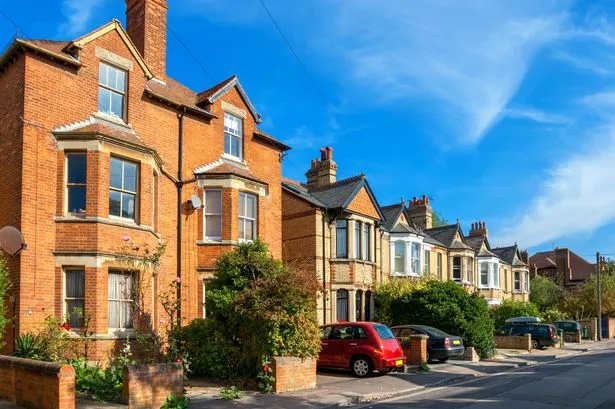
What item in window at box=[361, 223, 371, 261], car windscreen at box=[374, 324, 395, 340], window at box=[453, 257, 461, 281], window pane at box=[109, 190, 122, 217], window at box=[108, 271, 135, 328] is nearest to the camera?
window at box=[108, 271, 135, 328]

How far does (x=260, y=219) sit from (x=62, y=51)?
873cm

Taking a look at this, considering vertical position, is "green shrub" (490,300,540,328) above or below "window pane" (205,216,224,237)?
below

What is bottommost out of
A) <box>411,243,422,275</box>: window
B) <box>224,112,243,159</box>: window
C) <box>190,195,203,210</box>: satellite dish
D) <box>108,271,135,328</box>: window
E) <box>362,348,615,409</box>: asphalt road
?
<box>362,348,615,409</box>: asphalt road

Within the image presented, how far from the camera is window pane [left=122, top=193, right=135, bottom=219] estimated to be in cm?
1752

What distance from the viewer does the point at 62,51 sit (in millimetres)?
17359

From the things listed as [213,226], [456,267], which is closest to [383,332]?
[213,226]

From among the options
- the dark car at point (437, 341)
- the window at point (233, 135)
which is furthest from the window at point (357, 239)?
the window at point (233, 135)

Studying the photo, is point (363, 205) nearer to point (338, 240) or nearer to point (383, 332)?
point (338, 240)

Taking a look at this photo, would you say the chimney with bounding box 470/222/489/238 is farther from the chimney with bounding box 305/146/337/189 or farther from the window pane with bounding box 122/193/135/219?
the window pane with bounding box 122/193/135/219

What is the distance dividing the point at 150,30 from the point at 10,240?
972 centimetres

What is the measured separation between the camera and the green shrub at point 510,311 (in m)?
39.9

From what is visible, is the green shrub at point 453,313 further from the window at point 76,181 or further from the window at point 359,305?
the window at point 76,181

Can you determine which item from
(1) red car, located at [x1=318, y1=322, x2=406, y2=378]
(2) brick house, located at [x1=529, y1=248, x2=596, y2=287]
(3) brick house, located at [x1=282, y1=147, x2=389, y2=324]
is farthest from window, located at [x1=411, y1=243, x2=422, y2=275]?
(2) brick house, located at [x1=529, y1=248, x2=596, y2=287]

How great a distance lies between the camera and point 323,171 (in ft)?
108
